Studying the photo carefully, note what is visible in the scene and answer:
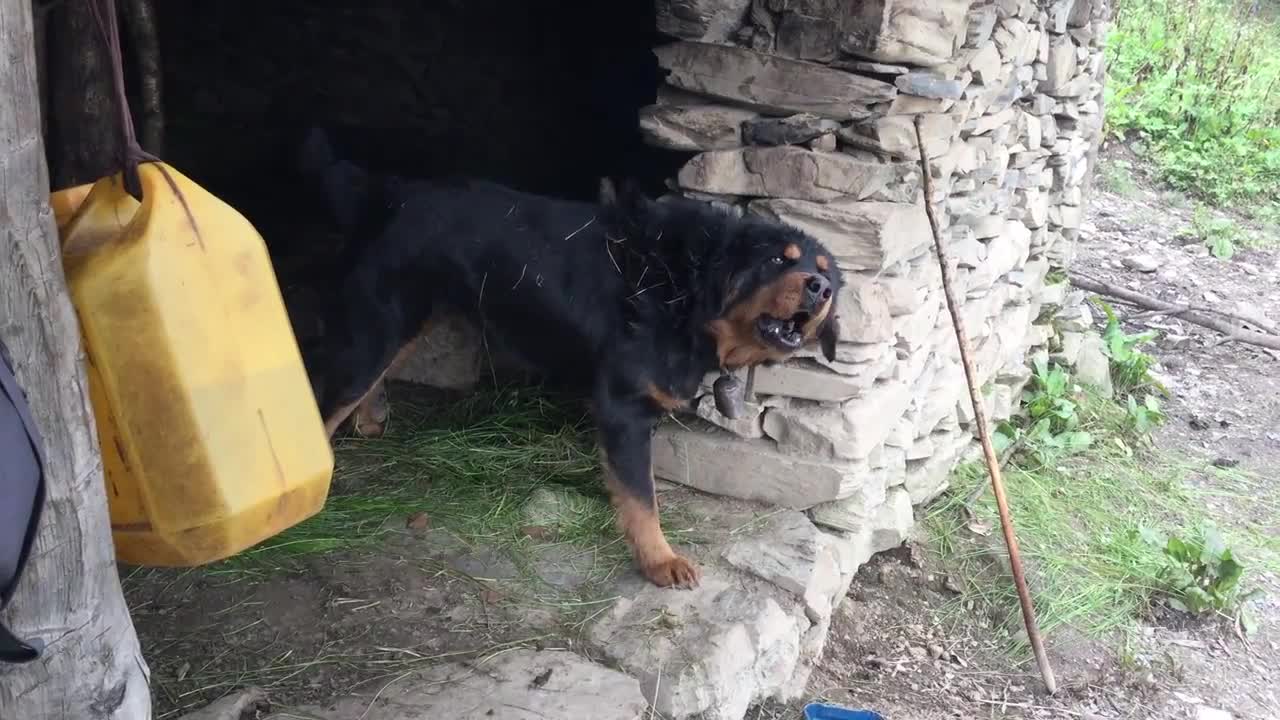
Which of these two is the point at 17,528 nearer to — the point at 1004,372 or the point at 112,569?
the point at 112,569

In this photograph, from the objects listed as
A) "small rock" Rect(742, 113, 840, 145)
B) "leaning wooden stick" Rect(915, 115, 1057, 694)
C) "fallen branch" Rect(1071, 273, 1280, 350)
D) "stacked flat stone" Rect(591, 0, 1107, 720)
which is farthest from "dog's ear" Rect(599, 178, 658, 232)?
"fallen branch" Rect(1071, 273, 1280, 350)

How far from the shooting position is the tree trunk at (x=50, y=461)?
1.31 m

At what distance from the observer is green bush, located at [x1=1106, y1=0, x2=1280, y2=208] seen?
9602 millimetres

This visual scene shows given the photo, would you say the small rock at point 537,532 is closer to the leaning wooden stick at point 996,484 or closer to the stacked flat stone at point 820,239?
the stacked flat stone at point 820,239

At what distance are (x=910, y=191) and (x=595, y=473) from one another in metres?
1.51

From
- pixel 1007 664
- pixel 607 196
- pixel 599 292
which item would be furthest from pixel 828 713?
pixel 607 196

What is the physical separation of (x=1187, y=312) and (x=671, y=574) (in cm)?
570

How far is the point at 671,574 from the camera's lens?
3.23 m

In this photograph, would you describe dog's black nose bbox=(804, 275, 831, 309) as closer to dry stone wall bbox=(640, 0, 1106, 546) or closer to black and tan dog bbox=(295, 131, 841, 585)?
black and tan dog bbox=(295, 131, 841, 585)

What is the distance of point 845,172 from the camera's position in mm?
3340

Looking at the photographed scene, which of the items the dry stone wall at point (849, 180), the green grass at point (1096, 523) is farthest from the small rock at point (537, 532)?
the green grass at point (1096, 523)

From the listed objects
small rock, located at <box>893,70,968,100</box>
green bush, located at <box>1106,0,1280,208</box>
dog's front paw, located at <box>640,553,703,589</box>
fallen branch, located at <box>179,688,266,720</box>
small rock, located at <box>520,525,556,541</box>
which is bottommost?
small rock, located at <box>520,525,556,541</box>

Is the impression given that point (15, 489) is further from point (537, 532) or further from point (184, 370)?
point (537, 532)

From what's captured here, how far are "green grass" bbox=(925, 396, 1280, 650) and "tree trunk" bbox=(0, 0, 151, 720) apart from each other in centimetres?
324
